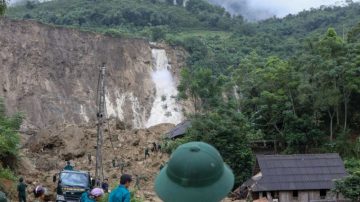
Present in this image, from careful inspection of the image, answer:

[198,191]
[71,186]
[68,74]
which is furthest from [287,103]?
[198,191]

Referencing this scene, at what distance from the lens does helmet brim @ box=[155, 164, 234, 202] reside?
2.82 metres

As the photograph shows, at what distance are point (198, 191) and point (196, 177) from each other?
7 cm

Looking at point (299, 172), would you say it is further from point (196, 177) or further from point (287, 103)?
point (196, 177)

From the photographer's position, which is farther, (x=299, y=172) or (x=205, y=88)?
(x=205, y=88)

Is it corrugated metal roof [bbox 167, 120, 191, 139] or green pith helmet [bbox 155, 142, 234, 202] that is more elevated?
green pith helmet [bbox 155, 142, 234, 202]

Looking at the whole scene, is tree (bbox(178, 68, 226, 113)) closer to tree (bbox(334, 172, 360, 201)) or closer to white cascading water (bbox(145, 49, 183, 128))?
white cascading water (bbox(145, 49, 183, 128))

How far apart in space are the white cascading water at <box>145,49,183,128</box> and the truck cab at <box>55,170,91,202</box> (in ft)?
109

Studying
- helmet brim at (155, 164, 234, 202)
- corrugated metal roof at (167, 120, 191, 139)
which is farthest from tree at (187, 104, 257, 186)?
helmet brim at (155, 164, 234, 202)

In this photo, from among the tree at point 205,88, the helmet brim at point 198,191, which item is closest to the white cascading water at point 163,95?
the tree at point 205,88

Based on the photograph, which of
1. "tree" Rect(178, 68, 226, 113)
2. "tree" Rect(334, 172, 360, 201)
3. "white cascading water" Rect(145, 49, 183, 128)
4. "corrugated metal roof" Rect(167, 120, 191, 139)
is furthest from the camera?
"white cascading water" Rect(145, 49, 183, 128)

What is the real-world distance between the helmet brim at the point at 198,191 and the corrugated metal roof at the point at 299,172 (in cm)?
2069

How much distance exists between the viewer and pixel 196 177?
281cm

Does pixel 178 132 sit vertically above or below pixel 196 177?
below

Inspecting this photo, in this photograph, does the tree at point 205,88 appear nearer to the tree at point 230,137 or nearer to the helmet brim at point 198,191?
the tree at point 230,137
